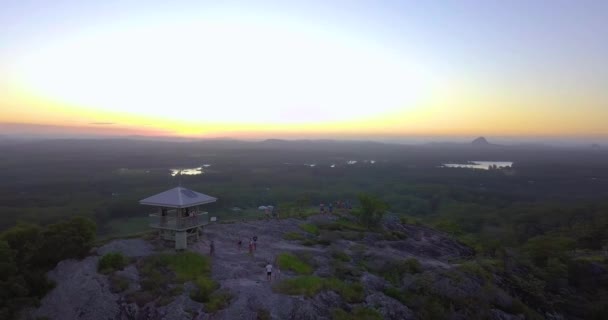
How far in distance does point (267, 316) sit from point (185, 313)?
4164 mm

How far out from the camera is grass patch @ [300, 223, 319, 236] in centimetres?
3684

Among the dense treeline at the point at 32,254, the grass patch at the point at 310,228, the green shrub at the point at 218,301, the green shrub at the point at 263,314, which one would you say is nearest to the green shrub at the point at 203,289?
the green shrub at the point at 218,301

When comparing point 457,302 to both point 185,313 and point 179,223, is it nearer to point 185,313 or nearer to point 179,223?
point 185,313

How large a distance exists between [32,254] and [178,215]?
332 inches

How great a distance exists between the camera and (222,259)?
84.3 ft

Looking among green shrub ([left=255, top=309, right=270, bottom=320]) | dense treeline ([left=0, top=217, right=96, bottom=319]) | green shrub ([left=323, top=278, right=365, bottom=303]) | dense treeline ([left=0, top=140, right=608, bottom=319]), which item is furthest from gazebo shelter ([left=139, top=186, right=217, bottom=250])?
green shrub ([left=323, top=278, right=365, bottom=303])

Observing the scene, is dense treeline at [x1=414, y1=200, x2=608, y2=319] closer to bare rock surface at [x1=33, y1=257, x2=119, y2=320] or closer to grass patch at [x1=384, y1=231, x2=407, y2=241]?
grass patch at [x1=384, y1=231, x2=407, y2=241]

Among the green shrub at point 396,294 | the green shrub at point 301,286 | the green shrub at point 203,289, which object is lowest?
the green shrub at point 396,294

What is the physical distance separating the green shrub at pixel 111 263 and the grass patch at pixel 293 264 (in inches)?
397

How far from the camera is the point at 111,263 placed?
2234cm

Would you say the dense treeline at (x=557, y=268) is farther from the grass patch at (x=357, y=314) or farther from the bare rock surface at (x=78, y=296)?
the bare rock surface at (x=78, y=296)

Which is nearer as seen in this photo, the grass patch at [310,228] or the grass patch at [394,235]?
the grass patch at [310,228]

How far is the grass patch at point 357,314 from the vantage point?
1947 centimetres

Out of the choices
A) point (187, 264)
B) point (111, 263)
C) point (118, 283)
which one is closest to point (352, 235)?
point (187, 264)
